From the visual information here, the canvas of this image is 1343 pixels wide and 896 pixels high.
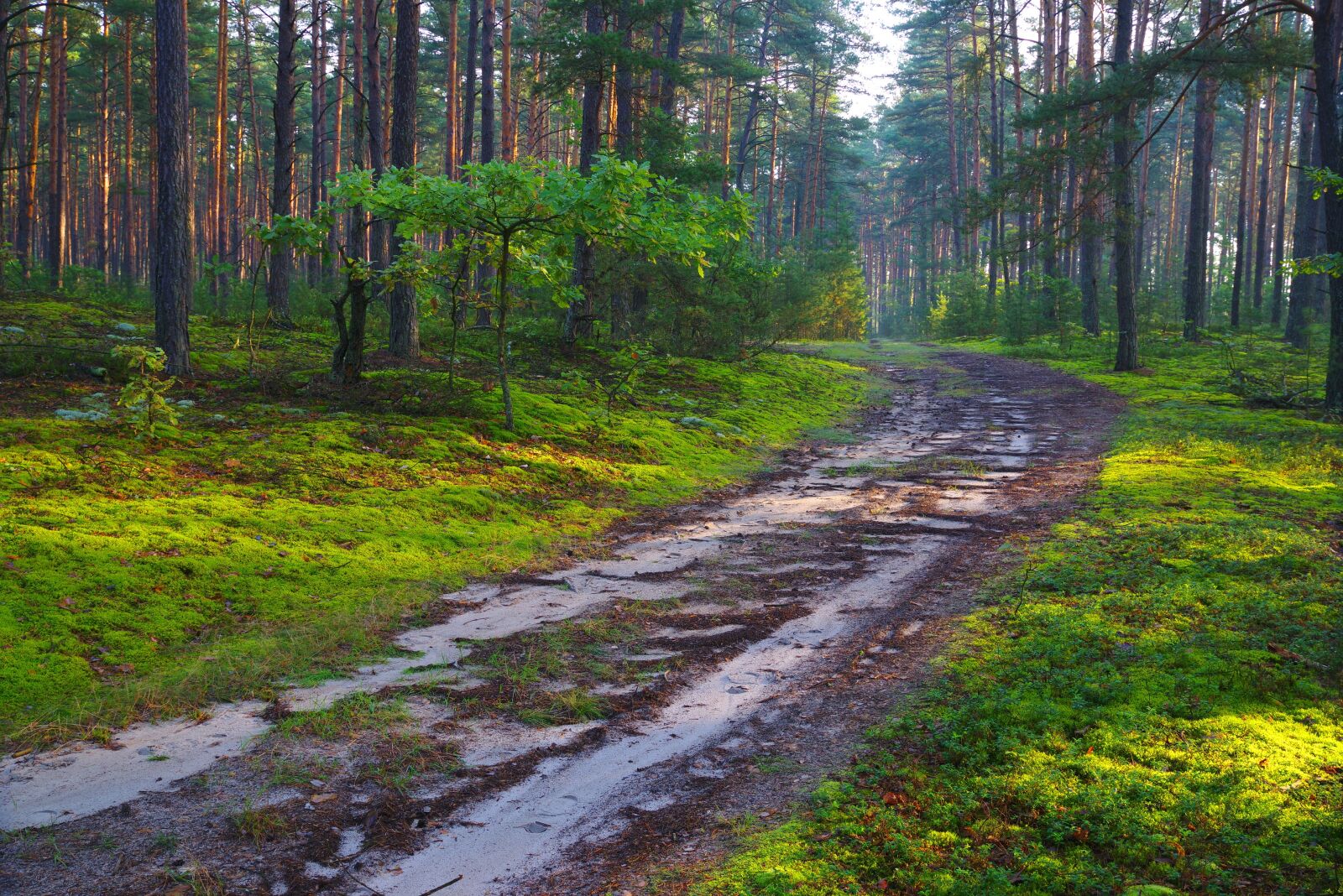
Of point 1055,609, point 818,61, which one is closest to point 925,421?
point 1055,609

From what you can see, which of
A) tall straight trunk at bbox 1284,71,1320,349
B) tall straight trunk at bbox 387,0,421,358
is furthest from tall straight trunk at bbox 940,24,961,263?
tall straight trunk at bbox 387,0,421,358

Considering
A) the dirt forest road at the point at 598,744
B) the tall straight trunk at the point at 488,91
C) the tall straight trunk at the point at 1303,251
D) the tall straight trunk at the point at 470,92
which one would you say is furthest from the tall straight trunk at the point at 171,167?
the tall straight trunk at the point at 1303,251

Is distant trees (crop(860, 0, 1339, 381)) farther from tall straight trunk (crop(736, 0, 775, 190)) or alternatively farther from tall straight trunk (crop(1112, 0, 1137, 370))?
tall straight trunk (crop(736, 0, 775, 190))

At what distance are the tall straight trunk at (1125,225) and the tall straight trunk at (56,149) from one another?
80.3 ft

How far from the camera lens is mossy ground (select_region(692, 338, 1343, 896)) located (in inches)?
108

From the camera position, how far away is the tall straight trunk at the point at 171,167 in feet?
29.8

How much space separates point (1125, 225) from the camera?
18.6 meters

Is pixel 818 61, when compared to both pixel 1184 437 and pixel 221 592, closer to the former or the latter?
pixel 1184 437

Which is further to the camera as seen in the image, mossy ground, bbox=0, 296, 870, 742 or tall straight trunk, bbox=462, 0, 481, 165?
tall straight trunk, bbox=462, 0, 481, 165

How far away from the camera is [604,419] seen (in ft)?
36.1

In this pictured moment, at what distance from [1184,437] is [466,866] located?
1125cm

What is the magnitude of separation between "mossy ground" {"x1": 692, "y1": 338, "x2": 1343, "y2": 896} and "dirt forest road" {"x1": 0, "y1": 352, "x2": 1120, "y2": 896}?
0.96 feet

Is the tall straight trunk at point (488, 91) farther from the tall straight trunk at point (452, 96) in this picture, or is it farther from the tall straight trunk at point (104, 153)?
the tall straight trunk at point (104, 153)

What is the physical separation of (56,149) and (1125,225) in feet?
94.5
